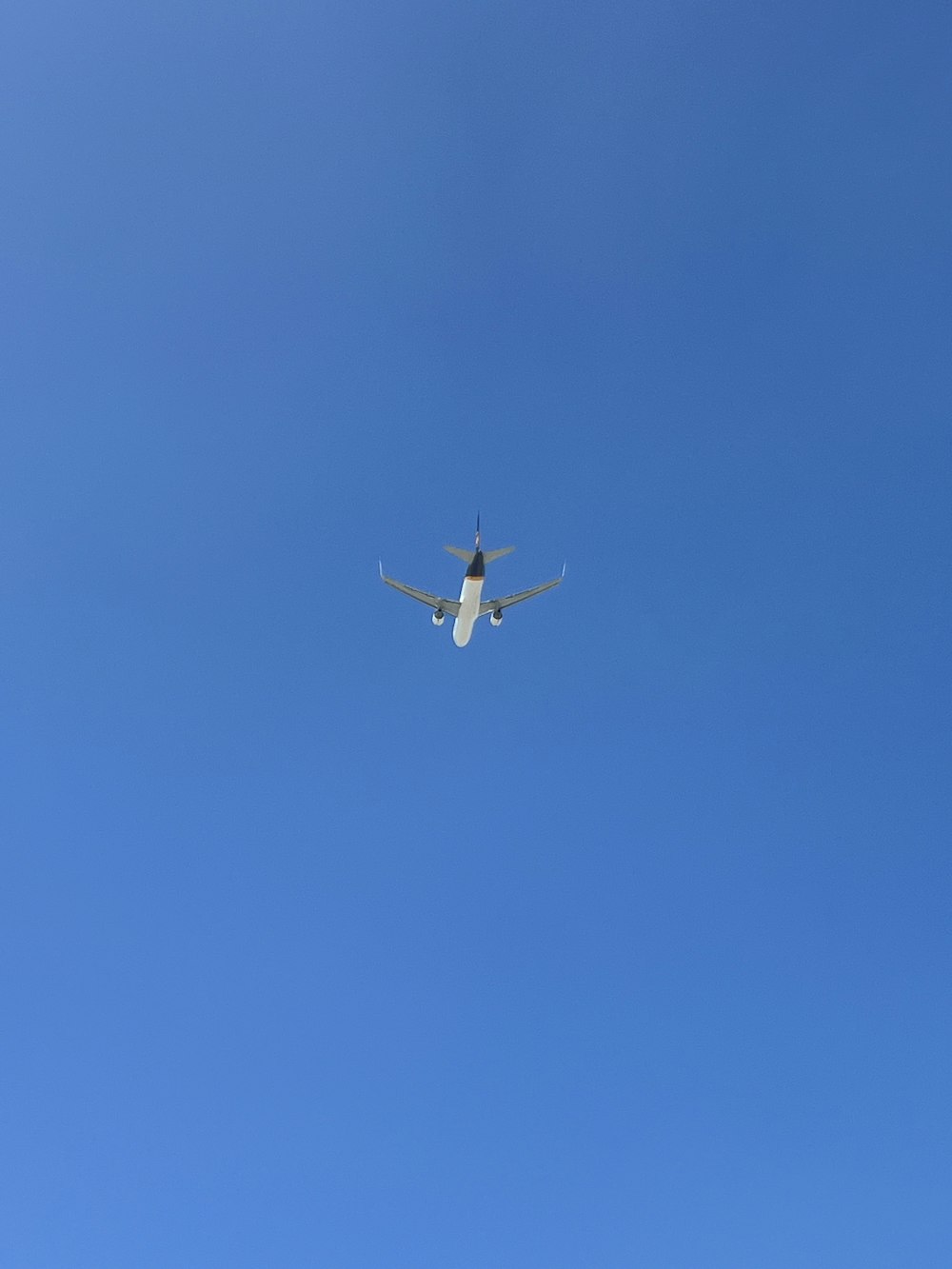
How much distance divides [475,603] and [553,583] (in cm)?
963

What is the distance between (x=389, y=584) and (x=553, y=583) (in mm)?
14162

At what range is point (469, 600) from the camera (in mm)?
71625

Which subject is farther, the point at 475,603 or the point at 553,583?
the point at 553,583

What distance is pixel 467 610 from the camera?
72625mm

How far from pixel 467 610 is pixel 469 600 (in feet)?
4.22

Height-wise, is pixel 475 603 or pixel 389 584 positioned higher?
pixel 389 584

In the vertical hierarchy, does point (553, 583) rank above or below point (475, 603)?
above

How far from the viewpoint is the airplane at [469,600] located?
232ft

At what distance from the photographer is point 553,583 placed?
7894 centimetres

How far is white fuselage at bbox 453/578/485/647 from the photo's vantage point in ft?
233

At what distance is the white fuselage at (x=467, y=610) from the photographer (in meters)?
71.1

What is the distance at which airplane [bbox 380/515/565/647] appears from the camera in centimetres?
7081

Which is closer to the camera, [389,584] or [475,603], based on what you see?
[475,603]

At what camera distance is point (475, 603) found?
237ft
